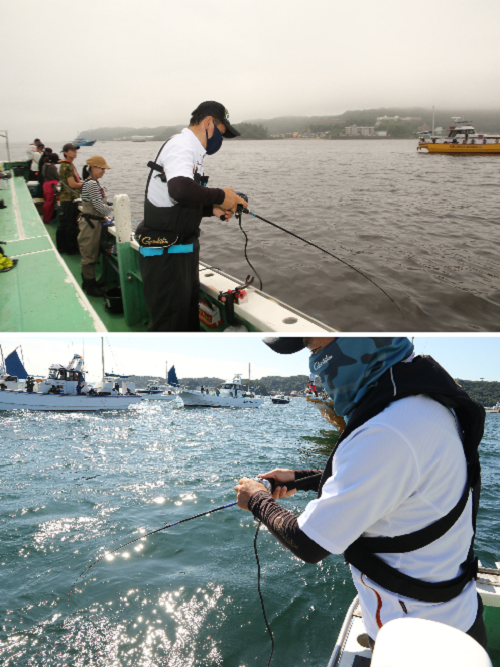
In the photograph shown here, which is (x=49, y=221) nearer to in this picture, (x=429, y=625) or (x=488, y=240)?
(x=429, y=625)

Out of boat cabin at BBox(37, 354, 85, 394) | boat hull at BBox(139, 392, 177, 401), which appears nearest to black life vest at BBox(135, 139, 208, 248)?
boat cabin at BBox(37, 354, 85, 394)

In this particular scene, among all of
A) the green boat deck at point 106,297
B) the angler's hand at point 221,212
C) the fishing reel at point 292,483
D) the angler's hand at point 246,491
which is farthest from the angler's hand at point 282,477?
the angler's hand at point 221,212

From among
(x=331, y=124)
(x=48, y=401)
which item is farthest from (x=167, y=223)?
(x=48, y=401)

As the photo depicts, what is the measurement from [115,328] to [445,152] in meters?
43.0

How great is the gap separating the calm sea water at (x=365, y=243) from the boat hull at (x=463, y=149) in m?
22.0

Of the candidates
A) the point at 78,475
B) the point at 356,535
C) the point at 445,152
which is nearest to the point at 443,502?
the point at 356,535

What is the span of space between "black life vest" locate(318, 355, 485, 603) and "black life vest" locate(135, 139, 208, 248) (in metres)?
2.04

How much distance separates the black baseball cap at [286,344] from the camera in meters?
→ 1.38

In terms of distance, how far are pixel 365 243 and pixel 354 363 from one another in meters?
10.3

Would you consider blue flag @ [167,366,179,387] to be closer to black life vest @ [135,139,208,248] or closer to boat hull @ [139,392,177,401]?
boat hull @ [139,392,177,401]

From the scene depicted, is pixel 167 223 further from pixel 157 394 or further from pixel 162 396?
pixel 162 396

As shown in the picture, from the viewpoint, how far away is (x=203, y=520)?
6.04 meters

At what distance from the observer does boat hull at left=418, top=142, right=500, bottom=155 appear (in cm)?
3772

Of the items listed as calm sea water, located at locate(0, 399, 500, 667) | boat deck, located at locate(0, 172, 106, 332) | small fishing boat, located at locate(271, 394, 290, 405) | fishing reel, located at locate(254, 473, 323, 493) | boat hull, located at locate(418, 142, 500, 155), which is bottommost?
small fishing boat, located at locate(271, 394, 290, 405)
